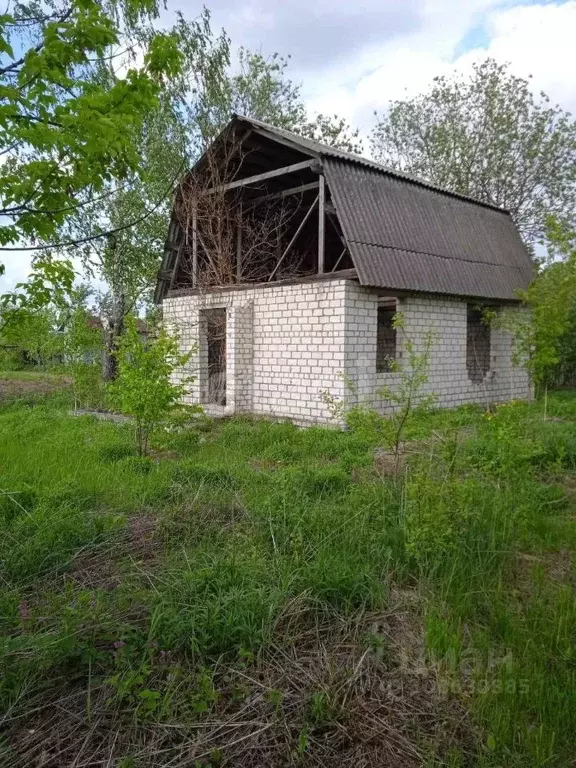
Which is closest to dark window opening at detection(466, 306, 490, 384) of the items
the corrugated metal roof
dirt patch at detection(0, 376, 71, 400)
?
the corrugated metal roof

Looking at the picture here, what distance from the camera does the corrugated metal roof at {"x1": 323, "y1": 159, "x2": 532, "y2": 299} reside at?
32.2 feet

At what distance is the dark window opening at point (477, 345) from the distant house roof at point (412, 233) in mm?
1387

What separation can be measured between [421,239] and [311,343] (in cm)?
324

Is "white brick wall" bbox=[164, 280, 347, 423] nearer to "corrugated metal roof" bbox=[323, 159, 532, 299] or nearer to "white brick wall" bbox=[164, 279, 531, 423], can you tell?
"white brick wall" bbox=[164, 279, 531, 423]

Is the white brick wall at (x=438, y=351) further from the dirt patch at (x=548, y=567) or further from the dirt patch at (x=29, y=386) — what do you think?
the dirt patch at (x=29, y=386)

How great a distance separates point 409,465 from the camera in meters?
4.89

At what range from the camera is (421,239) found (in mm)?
11125

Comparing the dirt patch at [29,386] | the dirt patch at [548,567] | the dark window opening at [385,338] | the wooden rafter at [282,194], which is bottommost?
the dirt patch at [548,567]

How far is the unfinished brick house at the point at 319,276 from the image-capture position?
9.93 m

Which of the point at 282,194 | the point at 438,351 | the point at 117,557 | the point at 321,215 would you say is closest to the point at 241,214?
the point at 282,194

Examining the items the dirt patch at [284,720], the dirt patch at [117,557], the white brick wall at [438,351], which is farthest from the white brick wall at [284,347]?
the dirt patch at [284,720]

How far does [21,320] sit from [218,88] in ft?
43.4

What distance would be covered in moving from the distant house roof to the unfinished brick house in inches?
1.3

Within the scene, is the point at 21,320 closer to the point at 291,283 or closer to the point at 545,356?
the point at 291,283
